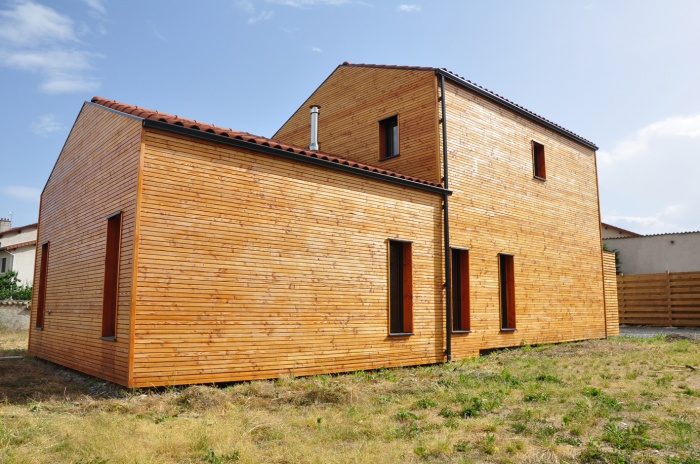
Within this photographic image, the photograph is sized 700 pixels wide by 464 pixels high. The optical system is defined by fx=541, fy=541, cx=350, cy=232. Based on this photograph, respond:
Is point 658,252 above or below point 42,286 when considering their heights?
above

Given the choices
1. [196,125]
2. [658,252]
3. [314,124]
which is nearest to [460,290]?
[314,124]

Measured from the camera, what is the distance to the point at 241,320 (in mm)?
8602

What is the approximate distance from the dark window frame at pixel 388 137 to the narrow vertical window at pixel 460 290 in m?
3.15

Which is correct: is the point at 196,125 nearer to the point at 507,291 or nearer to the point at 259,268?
the point at 259,268

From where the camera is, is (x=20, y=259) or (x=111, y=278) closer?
(x=111, y=278)

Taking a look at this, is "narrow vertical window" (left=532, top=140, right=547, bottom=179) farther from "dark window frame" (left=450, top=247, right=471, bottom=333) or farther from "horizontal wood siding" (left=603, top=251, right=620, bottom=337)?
"dark window frame" (left=450, top=247, right=471, bottom=333)

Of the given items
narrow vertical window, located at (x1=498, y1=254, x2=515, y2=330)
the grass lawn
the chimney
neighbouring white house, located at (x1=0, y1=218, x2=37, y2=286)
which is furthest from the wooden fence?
neighbouring white house, located at (x1=0, y1=218, x2=37, y2=286)

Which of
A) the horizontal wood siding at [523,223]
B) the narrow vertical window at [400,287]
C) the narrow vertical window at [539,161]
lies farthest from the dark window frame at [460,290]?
the narrow vertical window at [539,161]

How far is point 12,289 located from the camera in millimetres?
25812

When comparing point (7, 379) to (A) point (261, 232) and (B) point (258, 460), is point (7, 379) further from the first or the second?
(B) point (258, 460)

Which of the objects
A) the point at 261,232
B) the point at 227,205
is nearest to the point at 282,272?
the point at 261,232

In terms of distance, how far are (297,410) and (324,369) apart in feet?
8.75

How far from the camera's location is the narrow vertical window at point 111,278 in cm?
899

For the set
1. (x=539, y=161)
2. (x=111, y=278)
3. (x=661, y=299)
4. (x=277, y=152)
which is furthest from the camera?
(x=661, y=299)
